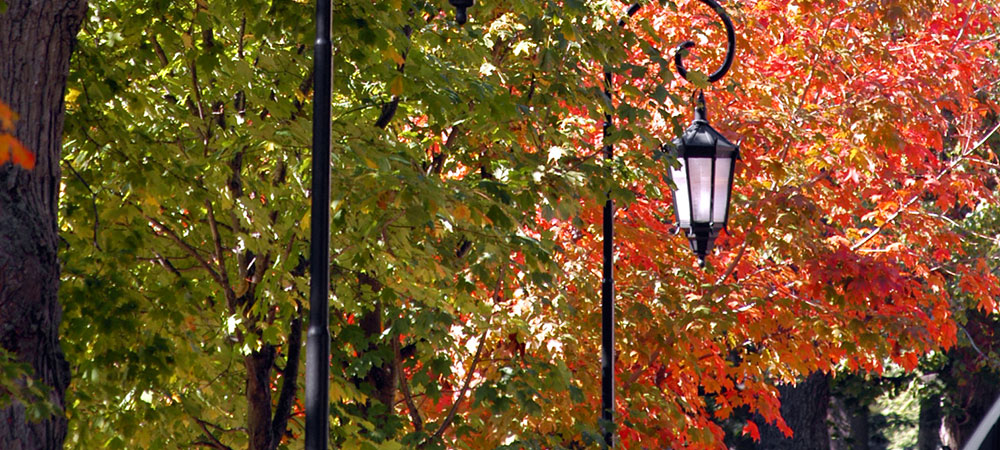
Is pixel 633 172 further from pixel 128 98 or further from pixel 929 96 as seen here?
pixel 929 96

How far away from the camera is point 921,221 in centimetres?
1319

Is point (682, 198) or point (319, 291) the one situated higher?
point (682, 198)

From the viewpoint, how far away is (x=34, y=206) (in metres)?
5.92

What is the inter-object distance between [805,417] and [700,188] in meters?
16.8

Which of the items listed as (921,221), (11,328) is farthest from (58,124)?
(921,221)

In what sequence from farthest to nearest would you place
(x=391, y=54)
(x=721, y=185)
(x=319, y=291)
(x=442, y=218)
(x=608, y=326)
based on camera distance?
(x=608, y=326)
(x=721, y=185)
(x=442, y=218)
(x=391, y=54)
(x=319, y=291)

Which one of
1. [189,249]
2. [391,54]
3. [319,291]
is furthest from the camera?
[189,249]

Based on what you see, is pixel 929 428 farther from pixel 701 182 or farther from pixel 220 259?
pixel 220 259

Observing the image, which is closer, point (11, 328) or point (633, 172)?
point (11, 328)

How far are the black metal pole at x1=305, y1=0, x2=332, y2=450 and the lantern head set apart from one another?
4.34 metres

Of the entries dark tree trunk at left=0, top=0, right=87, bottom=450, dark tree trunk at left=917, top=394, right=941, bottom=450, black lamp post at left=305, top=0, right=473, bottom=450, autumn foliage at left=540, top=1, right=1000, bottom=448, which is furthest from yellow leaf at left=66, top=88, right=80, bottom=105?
dark tree trunk at left=917, top=394, right=941, bottom=450

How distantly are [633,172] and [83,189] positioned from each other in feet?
14.3

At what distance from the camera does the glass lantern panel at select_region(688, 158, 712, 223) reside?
915 centimetres

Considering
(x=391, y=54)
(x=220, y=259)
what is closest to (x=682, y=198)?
(x=391, y=54)
